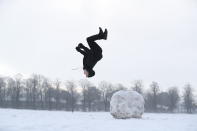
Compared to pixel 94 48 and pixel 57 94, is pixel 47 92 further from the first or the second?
pixel 94 48

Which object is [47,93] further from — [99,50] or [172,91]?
[99,50]

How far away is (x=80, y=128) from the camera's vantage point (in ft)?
76.2

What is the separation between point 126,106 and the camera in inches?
1270

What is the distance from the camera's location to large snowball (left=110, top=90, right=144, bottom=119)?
1262 inches

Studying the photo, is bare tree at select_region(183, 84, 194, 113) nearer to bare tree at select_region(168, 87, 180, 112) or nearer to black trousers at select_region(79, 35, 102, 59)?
bare tree at select_region(168, 87, 180, 112)

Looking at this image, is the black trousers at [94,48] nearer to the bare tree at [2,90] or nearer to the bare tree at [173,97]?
the bare tree at [2,90]

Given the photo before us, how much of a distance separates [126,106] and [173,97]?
57423 millimetres

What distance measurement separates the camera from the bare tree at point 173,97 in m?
84.2

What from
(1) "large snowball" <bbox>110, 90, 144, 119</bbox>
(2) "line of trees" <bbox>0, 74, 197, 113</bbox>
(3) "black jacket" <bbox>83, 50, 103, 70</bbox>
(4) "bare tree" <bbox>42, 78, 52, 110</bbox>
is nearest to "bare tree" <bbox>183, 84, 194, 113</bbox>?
(2) "line of trees" <bbox>0, 74, 197, 113</bbox>

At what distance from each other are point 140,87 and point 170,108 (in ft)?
29.9

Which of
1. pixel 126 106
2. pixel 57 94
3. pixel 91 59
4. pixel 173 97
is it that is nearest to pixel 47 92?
pixel 57 94

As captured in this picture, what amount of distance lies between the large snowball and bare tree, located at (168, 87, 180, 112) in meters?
52.3

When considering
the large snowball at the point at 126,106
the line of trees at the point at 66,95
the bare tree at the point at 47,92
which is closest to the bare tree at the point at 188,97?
the line of trees at the point at 66,95

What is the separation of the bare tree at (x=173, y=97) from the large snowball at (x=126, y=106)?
52.3 m
